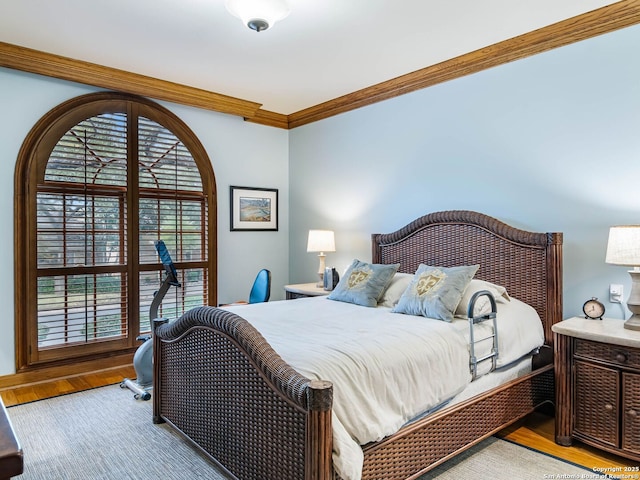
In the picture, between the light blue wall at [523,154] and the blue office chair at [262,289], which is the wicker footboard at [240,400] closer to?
the blue office chair at [262,289]

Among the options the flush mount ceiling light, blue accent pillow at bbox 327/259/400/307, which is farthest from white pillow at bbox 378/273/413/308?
the flush mount ceiling light

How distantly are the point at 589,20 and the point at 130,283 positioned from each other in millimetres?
4152

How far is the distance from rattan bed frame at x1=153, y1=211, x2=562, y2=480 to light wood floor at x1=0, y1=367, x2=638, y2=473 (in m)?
0.13

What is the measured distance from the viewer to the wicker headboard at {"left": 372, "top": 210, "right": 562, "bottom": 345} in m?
2.94

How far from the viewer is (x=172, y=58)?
3518 millimetres

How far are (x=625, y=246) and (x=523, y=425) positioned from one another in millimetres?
1307

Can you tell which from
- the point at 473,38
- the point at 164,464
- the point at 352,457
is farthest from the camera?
the point at 473,38

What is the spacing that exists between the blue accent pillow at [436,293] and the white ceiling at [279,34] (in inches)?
66.3

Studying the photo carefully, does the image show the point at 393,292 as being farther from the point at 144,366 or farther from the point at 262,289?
the point at 144,366

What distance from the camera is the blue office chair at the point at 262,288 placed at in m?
4.08

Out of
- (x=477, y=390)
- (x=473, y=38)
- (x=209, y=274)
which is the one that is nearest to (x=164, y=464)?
(x=477, y=390)

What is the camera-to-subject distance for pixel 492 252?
3.26 meters

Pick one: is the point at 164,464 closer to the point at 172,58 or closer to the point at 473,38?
the point at 172,58

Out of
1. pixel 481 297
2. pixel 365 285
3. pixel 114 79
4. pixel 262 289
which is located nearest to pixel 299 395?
pixel 481 297
